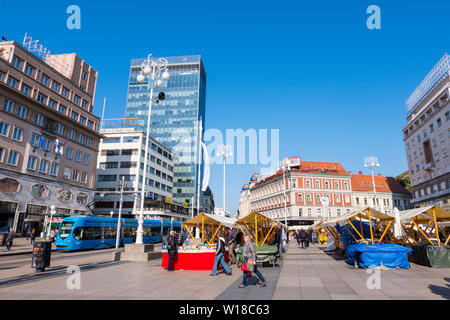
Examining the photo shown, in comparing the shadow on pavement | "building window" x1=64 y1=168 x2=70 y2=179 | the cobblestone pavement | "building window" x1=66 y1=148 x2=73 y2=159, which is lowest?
the cobblestone pavement

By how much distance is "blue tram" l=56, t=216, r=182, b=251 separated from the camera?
965 inches

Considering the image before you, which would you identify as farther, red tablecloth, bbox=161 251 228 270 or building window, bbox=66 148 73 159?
→ building window, bbox=66 148 73 159

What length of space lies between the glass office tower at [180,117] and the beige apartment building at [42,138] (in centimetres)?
3936

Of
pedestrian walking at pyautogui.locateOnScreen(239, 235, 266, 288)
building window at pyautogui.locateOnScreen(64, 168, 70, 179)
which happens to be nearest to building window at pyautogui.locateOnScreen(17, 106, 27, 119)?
building window at pyautogui.locateOnScreen(64, 168, 70, 179)

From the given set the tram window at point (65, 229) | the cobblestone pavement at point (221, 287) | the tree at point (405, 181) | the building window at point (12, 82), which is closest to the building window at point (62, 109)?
the building window at point (12, 82)

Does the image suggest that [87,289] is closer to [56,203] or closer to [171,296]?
[171,296]

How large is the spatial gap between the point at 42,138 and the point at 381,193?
71.7 metres

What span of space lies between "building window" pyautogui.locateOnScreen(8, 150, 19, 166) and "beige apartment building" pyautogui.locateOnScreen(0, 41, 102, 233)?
0.11m

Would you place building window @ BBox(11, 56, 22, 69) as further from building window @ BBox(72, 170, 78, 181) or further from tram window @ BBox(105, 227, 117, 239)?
tram window @ BBox(105, 227, 117, 239)

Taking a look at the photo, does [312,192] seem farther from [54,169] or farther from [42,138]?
[42,138]

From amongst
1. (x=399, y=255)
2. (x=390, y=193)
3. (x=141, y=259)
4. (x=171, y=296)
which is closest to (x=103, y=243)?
(x=141, y=259)

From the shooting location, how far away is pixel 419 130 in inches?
2125

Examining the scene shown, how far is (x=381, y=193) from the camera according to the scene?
68500 millimetres

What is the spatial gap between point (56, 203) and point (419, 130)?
64653mm
